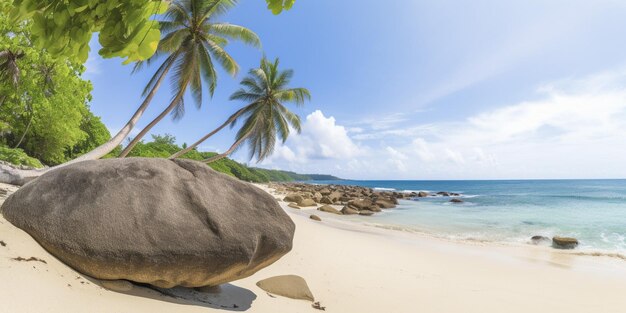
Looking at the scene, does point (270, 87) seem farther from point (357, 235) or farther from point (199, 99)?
point (357, 235)

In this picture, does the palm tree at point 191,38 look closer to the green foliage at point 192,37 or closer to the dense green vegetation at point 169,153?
the green foliage at point 192,37

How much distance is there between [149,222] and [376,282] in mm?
4079

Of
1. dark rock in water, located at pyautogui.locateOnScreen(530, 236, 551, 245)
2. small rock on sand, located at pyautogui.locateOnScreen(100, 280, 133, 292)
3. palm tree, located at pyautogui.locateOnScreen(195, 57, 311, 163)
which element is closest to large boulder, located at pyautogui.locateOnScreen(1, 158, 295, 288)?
small rock on sand, located at pyautogui.locateOnScreen(100, 280, 133, 292)

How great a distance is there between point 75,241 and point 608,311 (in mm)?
7998

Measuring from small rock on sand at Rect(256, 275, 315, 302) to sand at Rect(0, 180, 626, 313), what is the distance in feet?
0.38

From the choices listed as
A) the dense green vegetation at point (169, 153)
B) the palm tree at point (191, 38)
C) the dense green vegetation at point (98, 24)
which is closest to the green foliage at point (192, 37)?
the palm tree at point (191, 38)

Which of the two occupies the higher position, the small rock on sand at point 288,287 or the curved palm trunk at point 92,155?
the curved palm trunk at point 92,155

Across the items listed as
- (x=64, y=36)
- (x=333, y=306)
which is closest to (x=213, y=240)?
(x=333, y=306)

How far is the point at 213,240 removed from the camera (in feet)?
11.7

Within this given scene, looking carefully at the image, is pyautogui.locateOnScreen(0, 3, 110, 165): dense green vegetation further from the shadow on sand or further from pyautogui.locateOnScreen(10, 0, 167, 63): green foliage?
pyautogui.locateOnScreen(10, 0, 167, 63): green foliage

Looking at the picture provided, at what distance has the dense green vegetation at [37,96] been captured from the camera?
35.5 feet

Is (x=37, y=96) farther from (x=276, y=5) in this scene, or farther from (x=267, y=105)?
(x=276, y=5)

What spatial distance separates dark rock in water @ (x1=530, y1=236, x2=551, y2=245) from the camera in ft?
39.4

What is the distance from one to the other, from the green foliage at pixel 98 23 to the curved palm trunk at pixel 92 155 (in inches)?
209
